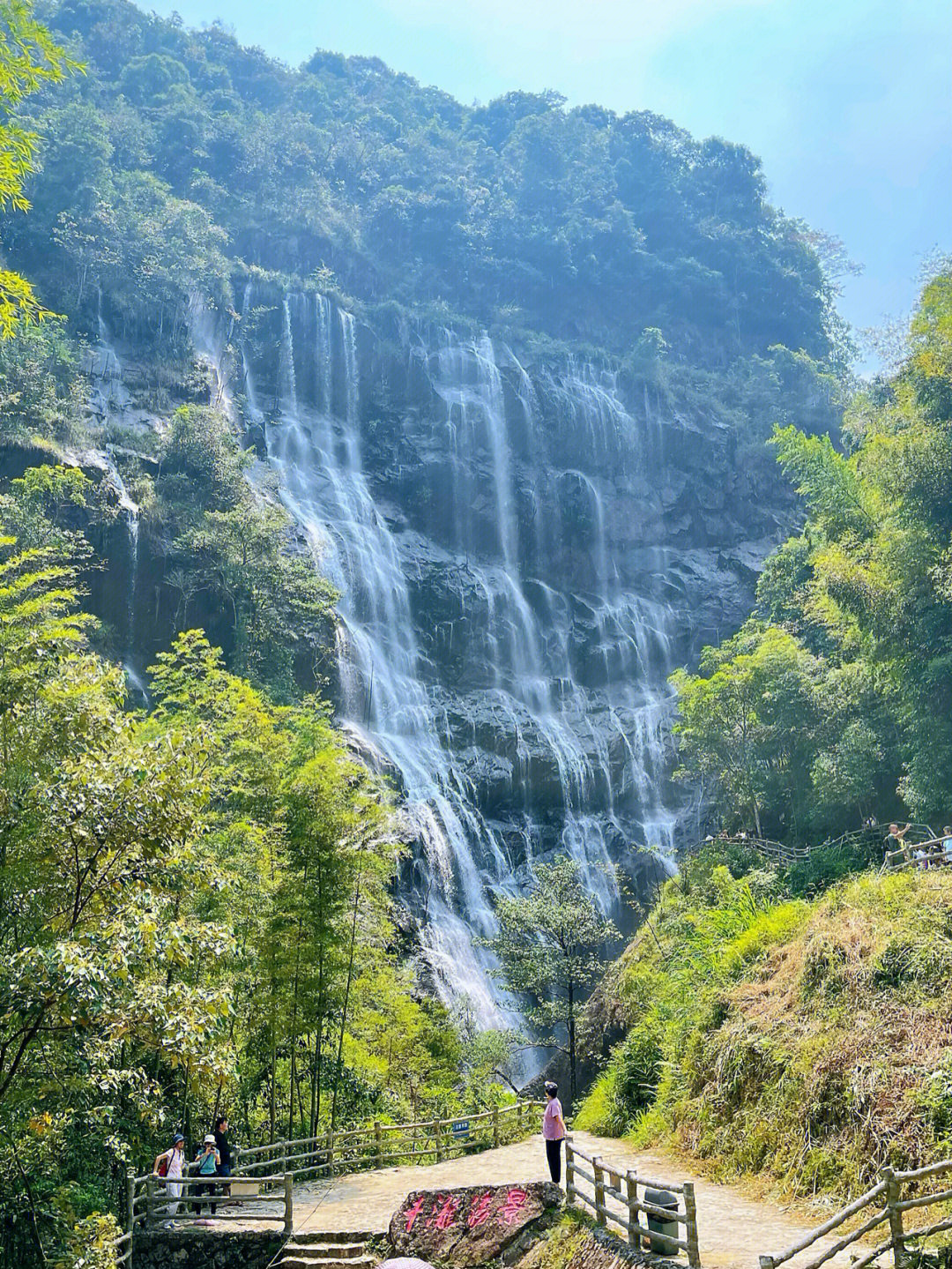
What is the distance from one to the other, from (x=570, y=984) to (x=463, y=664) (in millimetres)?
19253

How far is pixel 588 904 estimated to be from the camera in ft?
72.3

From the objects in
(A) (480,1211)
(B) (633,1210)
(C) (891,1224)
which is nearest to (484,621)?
(A) (480,1211)

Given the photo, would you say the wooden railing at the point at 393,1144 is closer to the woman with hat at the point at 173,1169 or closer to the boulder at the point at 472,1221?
the woman with hat at the point at 173,1169

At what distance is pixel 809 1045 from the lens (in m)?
9.62

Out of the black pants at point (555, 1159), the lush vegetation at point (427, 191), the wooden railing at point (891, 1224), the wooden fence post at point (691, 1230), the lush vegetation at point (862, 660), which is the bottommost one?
the black pants at point (555, 1159)

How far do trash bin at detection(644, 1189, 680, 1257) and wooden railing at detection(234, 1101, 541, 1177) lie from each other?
610 cm

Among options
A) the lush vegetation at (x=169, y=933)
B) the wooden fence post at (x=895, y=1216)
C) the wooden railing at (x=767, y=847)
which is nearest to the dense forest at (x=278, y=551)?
the lush vegetation at (x=169, y=933)

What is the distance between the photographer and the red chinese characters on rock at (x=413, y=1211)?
10.0 m

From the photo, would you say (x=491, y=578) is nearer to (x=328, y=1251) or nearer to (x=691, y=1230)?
(x=328, y=1251)

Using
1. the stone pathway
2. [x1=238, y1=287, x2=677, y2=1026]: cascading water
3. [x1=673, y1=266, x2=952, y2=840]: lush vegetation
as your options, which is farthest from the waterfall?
the stone pathway

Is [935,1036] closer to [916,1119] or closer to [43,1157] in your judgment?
[916,1119]

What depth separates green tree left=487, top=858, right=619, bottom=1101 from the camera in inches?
813

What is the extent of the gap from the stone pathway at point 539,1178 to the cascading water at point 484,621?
36.4 feet

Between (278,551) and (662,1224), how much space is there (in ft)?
83.9
